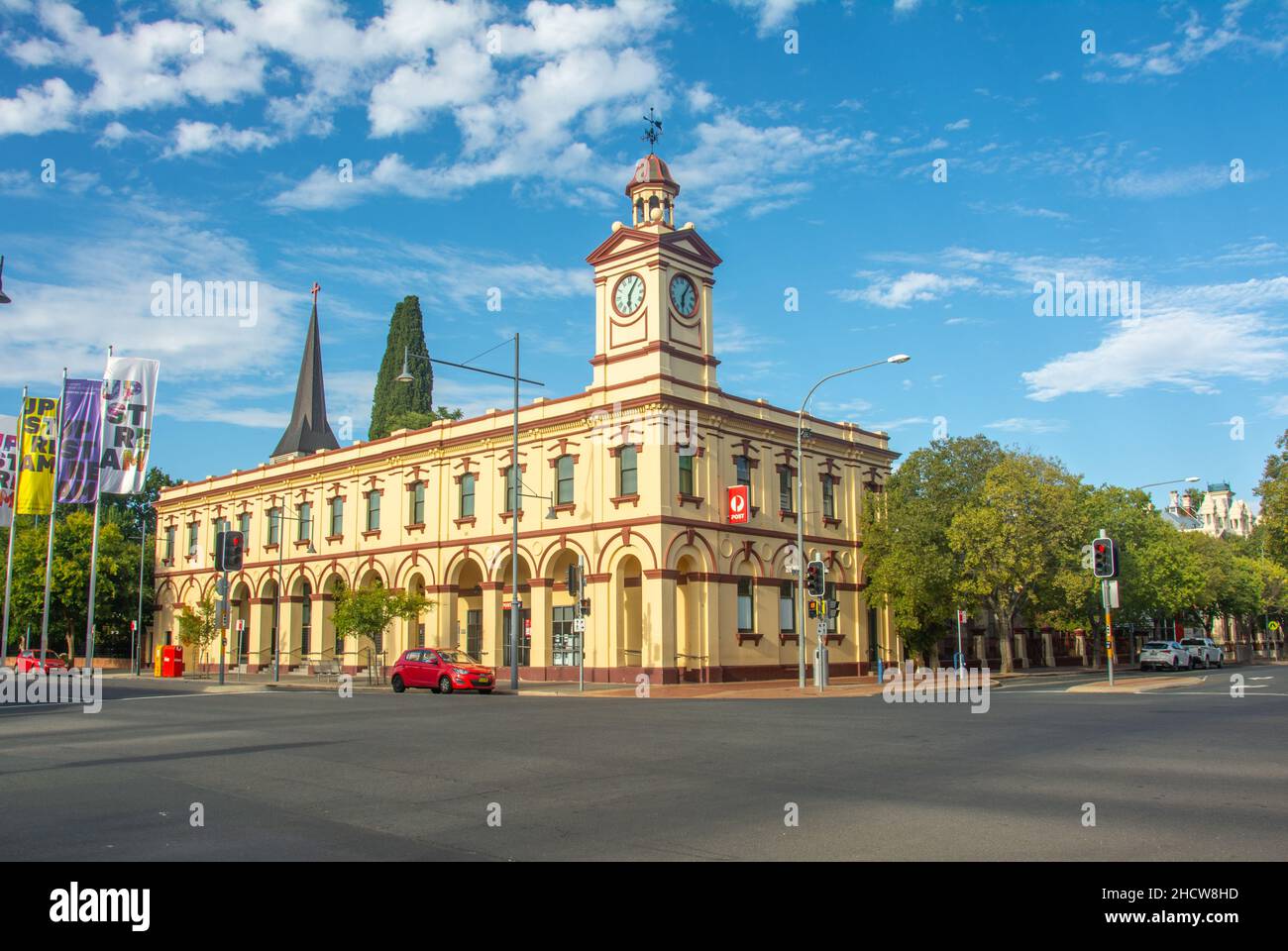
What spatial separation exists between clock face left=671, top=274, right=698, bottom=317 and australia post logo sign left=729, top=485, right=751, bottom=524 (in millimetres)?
7247

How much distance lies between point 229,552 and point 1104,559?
2810cm

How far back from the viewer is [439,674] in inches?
1342

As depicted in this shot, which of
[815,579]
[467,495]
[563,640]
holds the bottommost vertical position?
[563,640]

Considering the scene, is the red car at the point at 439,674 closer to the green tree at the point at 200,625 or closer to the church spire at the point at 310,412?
the green tree at the point at 200,625

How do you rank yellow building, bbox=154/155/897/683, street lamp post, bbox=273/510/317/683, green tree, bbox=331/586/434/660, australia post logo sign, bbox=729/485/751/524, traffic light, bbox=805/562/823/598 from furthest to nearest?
street lamp post, bbox=273/510/317/683, green tree, bbox=331/586/434/660, australia post logo sign, bbox=729/485/751/524, yellow building, bbox=154/155/897/683, traffic light, bbox=805/562/823/598

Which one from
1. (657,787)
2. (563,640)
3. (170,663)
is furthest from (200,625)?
(657,787)

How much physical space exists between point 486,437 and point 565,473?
4.93 m

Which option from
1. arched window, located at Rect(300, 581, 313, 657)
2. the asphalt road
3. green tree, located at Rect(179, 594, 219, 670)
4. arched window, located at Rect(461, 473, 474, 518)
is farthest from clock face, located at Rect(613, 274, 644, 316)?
green tree, located at Rect(179, 594, 219, 670)

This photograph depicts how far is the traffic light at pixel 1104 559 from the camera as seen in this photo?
1208 inches

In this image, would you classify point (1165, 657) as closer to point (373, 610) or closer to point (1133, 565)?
point (1133, 565)

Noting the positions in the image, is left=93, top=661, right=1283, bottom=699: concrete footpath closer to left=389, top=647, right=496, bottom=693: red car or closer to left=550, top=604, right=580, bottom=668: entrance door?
left=389, top=647, right=496, bottom=693: red car

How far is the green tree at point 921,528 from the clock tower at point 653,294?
12489 mm

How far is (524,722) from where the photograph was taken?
63.3ft

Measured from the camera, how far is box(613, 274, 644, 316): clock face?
40.7 meters
